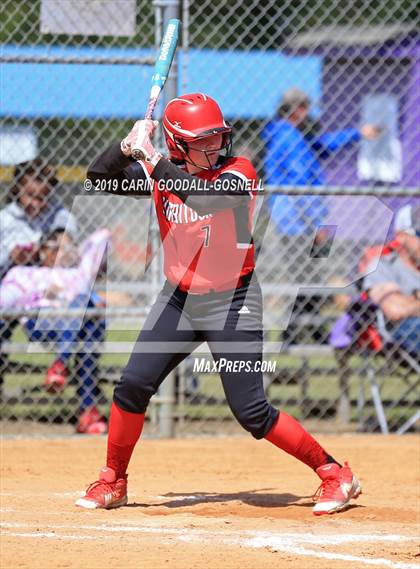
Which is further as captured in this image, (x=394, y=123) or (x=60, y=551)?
(x=394, y=123)

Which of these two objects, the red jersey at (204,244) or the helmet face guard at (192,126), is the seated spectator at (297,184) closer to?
the red jersey at (204,244)

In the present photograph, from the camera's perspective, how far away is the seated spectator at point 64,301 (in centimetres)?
720

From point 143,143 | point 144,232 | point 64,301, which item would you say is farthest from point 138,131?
point 144,232

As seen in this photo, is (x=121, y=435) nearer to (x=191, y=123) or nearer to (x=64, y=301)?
(x=191, y=123)

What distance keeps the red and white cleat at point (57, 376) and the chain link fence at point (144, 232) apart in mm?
23

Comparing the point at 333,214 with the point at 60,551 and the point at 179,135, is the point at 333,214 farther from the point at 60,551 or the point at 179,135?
the point at 60,551

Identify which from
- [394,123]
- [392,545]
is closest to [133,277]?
[394,123]

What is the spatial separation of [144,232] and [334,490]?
3.86 m

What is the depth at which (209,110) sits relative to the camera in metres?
4.73

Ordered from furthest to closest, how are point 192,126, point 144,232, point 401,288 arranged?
point 144,232 → point 401,288 → point 192,126

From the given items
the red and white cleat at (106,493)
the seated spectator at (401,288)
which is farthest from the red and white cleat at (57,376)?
the red and white cleat at (106,493)

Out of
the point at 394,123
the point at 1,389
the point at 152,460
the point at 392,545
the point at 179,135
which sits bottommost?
the point at 1,389

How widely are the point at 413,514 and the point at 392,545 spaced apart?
2.49 feet

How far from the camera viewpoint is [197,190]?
454 centimetres
